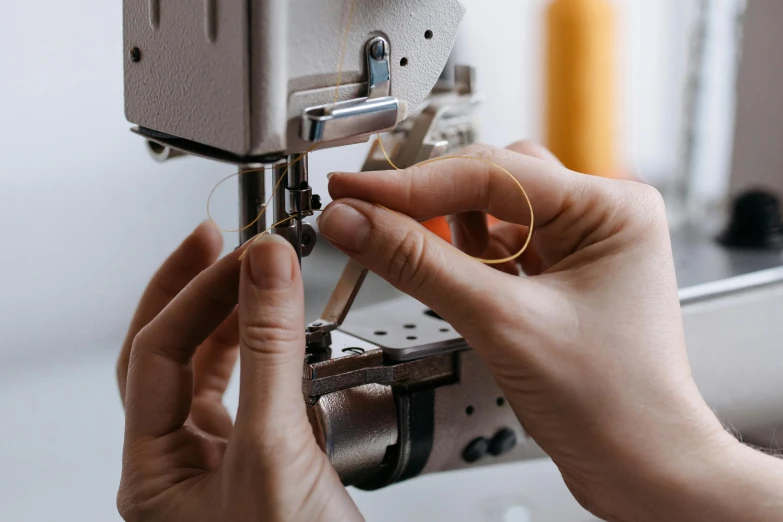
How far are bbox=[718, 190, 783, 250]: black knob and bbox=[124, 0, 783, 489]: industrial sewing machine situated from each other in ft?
1.48

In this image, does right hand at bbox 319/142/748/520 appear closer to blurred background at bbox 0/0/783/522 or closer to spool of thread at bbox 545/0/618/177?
blurred background at bbox 0/0/783/522

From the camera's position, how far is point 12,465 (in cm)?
131

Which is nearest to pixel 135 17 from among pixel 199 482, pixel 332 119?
pixel 332 119

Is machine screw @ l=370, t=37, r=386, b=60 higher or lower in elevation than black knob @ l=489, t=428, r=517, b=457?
higher

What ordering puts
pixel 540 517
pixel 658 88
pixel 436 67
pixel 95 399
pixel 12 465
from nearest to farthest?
pixel 436 67, pixel 540 517, pixel 12 465, pixel 95 399, pixel 658 88

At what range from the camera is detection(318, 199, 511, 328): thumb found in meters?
0.69

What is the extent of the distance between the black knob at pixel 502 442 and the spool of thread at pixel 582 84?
1027 millimetres

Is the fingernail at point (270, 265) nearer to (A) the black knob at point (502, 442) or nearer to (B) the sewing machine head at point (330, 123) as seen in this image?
(B) the sewing machine head at point (330, 123)

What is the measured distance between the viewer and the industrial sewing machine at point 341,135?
2.10ft

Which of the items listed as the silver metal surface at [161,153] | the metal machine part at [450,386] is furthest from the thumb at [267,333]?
the silver metal surface at [161,153]

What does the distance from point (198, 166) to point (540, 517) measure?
0.98 metres

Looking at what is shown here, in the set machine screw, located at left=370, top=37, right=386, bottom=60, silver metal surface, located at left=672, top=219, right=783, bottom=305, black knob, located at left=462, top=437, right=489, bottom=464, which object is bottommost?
black knob, located at left=462, top=437, right=489, bottom=464

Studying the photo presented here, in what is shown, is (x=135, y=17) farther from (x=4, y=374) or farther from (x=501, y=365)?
(x=4, y=374)

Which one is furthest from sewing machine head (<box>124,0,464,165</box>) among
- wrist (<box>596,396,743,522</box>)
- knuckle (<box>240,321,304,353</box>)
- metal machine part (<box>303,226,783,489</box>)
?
wrist (<box>596,396,743,522</box>)
